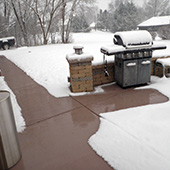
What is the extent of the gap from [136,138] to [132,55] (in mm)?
2223

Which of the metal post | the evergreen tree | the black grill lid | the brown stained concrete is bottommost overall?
the brown stained concrete

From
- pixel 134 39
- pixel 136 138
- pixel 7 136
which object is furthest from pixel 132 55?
pixel 7 136

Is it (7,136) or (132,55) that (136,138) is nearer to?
(7,136)

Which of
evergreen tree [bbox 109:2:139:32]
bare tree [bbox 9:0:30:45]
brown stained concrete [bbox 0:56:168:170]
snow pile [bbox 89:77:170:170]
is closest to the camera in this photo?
snow pile [bbox 89:77:170:170]

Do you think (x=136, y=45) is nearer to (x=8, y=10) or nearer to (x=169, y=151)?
(x=169, y=151)

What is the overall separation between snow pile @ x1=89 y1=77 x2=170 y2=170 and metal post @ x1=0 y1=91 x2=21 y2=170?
1.03 metres

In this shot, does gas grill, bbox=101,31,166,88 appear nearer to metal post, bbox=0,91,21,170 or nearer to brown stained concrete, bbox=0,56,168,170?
brown stained concrete, bbox=0,56,168,170

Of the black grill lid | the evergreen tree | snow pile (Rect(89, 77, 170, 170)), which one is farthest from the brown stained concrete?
the evergreen tree

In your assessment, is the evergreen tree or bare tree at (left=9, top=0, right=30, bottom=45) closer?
bare tree at (left=9, top=0, right=30, bottom=45)

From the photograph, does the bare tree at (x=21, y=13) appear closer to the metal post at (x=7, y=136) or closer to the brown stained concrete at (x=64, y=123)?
the brown stained concrete at (x=64, y=123)

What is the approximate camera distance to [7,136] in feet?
6.79

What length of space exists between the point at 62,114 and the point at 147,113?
61.9 inches

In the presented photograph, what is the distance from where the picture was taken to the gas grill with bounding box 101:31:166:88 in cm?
407

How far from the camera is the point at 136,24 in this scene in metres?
36.9
